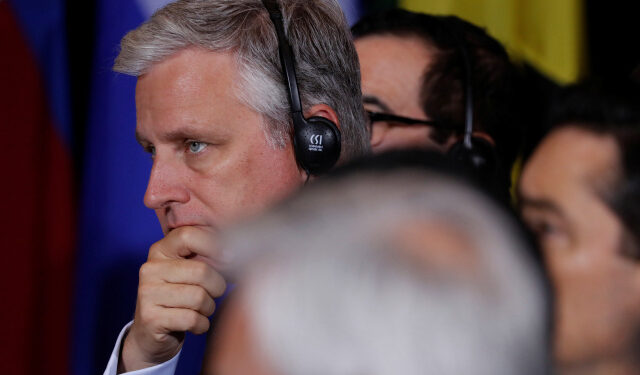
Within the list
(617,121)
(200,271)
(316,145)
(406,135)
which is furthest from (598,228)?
(406,135)

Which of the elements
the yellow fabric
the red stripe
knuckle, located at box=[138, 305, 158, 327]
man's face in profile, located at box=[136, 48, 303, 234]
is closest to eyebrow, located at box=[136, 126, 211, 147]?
man's face in profile, located at box=[136, 48, 303, 234]

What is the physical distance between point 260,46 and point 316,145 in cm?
15

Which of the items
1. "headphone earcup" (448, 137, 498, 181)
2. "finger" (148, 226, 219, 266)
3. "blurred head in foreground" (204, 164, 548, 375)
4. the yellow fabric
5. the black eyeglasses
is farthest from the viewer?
the yellow fabric

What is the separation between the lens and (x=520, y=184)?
35.9 inches

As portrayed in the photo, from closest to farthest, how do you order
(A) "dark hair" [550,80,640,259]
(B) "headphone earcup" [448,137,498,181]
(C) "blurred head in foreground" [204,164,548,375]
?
(C) "blurred head in foreground" [204,164,548,375] < (A) "dark hair" [550,80,640,259] < (B) "headphone earcup" [448,137,498,181]

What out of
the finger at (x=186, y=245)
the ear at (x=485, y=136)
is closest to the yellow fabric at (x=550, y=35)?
the ear at (x=485, y=136)

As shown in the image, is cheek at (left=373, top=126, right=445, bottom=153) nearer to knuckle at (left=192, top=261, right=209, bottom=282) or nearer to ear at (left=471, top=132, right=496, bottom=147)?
ear at (left=471, top=132, right=496, bottom=147)

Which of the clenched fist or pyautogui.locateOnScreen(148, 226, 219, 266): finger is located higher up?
pyautogui.locateOnScreen(148, 226, 219, 266): finger

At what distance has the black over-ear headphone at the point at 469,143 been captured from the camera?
1.22m

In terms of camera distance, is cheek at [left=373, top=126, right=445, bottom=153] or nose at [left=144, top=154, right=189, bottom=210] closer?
nose at [left=144, top=154, right=189, bottom=210]

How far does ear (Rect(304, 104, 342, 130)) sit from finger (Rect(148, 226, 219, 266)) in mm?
209

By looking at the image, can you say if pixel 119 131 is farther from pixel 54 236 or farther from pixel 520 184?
pixel 520 184

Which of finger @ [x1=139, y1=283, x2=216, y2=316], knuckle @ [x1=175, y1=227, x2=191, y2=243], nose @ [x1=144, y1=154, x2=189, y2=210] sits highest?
nose @ [x1=144, y1=154, x2=189, y2=210]

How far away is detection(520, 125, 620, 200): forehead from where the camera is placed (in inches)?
31.9
